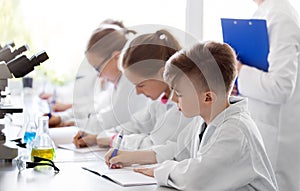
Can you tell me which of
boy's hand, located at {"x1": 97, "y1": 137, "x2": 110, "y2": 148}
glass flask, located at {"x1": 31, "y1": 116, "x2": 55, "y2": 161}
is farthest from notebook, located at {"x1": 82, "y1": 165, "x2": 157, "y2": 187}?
boy's hand, located at {"x1": 97, "y1": 137, "x2": 110, "y2": 148}

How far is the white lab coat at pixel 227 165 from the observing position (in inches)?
68.4

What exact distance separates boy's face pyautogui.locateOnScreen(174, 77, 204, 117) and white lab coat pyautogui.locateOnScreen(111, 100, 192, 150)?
323mm

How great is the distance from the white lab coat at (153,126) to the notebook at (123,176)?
0.95 ft

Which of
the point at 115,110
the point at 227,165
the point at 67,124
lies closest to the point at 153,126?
the point at 115,110

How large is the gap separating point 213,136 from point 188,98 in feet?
0.55

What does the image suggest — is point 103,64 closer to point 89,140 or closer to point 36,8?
point 89,140

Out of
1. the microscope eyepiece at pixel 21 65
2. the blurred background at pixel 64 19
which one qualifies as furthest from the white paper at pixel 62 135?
the blurred background at pixel 64 19

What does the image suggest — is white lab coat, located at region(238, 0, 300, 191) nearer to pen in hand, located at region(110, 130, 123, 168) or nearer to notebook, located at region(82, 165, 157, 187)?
pen in hand, located at region(110, 130, 123, 168)

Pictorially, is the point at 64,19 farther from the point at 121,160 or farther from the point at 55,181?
the point at 55,181

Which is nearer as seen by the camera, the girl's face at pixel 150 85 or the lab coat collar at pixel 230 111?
the lab coat collar at pixel 230 111

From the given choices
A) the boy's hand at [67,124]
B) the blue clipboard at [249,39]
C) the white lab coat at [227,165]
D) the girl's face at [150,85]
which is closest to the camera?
the white lab coat at [227,165]

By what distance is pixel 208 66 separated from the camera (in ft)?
6.24

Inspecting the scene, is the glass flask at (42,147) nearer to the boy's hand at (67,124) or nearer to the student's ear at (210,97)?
the student's ear at (210,97)

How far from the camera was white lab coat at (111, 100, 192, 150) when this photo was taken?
2.28 meters
